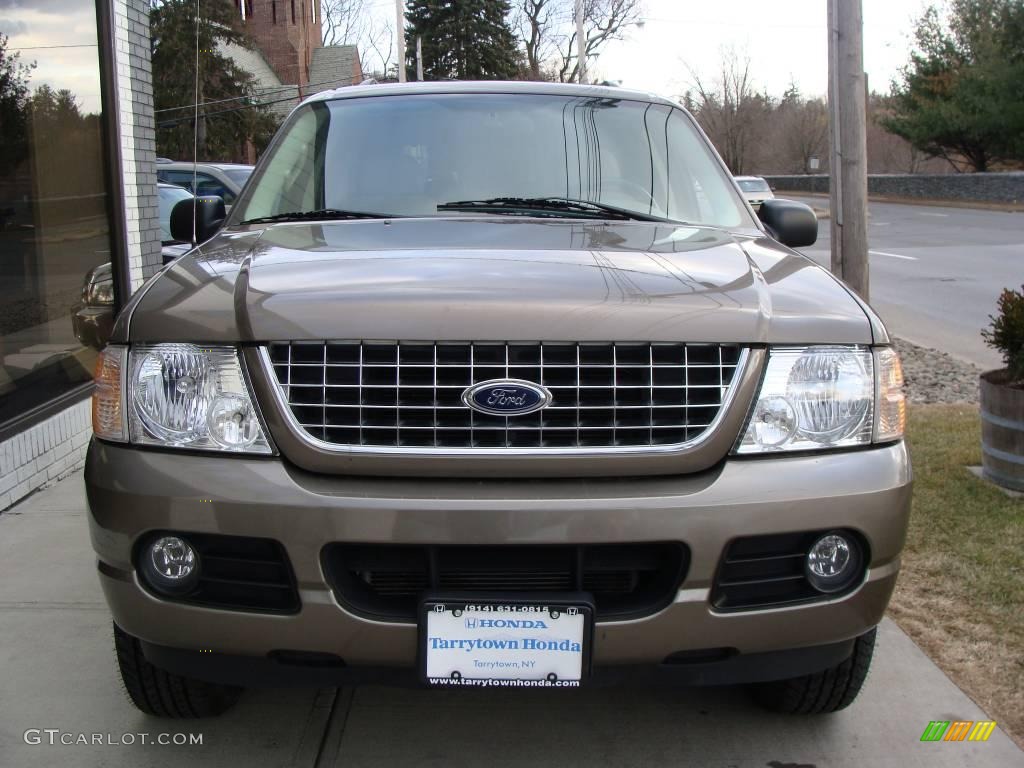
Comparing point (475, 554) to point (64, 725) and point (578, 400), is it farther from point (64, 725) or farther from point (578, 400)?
point (64, 725)

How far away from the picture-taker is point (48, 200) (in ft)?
19.6

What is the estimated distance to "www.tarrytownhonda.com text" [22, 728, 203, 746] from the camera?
2.88m

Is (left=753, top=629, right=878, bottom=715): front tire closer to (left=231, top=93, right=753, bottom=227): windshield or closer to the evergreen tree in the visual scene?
(left=231, top=93, right=753, bottom=227): windshield

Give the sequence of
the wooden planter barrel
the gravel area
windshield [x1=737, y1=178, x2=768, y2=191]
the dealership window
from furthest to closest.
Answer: windshield [x1=737, y1=178, x2=768, y2=191], the gravel area, the dealership window, the wooden planter barrel

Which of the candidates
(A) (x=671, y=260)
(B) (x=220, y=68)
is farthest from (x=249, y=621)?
(B) (x=220, y=68)

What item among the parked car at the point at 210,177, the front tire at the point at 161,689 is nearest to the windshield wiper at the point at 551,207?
the front tire at the point at 161,689

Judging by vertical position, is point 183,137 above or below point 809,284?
above

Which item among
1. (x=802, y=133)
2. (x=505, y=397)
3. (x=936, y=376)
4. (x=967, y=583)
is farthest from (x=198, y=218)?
(x=802, y=133)

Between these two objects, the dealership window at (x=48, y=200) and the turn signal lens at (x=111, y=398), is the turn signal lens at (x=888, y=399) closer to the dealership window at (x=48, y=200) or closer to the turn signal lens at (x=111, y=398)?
the turn signal lens at (x=111, y=398)

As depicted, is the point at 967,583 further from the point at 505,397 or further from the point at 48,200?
the point at 48,200

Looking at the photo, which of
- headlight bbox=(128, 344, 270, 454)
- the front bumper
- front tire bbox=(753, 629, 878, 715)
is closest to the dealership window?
headlight bbox=(128, 344, 270, 454)

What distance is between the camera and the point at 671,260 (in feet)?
9.08

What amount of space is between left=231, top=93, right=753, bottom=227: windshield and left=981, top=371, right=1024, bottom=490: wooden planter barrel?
79.8 inches

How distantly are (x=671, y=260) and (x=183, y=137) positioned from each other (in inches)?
843
